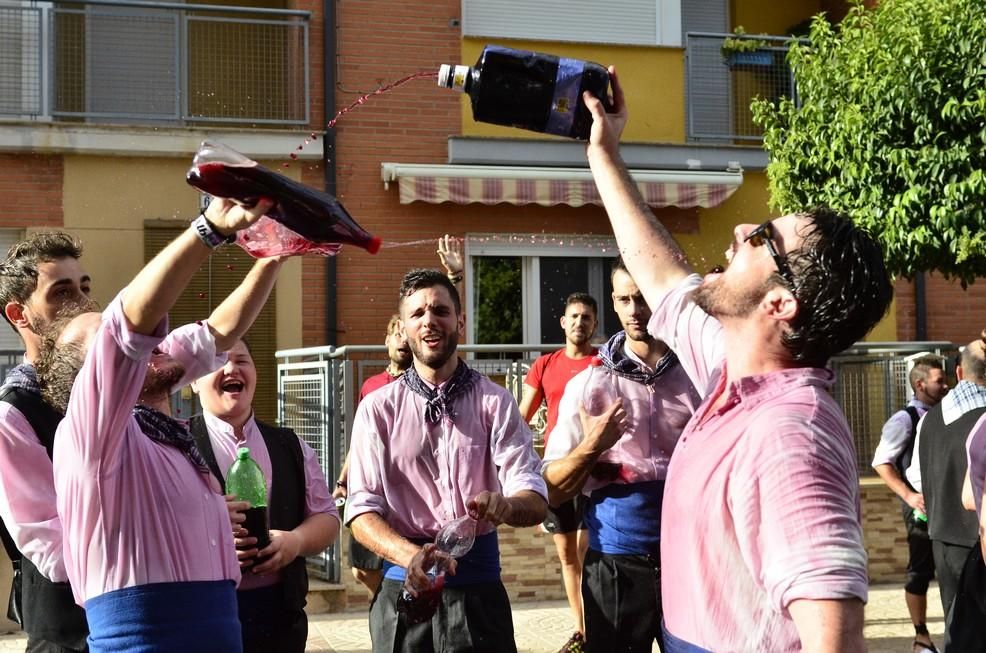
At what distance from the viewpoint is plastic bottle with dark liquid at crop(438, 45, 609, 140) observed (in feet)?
12.4

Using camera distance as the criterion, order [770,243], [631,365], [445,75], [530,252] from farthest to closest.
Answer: [530,252] → [631,365] → [445,75] → [770,243]

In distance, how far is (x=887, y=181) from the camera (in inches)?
416

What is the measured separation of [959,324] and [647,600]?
11486 mm

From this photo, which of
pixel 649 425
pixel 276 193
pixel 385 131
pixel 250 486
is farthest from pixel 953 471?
pixel 385 131

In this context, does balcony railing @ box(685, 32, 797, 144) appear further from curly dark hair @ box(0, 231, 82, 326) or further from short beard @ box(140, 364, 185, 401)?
short beard @ box(140, 364, 185, 401)

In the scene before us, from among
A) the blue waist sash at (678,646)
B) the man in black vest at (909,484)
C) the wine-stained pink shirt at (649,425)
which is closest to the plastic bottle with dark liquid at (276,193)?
the blue waist sash at (678,646)

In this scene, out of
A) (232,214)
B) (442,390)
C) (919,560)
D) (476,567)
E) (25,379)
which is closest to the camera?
(232,214)

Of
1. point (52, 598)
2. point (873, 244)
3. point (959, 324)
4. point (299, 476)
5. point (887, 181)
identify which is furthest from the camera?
point (959, 324)

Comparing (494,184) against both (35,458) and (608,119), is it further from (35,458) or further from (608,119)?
(608,119)

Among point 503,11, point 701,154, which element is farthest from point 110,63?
point 701,154

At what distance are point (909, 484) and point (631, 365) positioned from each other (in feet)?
13.6

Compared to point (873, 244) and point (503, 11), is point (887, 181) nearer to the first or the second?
point (503, 11)

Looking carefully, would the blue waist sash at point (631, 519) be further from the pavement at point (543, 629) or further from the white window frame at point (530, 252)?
the white window frame at point (530, 252)

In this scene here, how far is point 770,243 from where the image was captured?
281 cm
